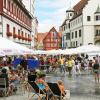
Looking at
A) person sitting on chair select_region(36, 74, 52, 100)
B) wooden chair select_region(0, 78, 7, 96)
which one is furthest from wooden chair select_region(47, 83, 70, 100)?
wooden chair select_region(0, 78, 7, 96)

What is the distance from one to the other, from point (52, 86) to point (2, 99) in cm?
275

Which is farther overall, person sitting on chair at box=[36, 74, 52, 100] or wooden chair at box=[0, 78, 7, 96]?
wooden chair at box=[0, 78, 7, 96]

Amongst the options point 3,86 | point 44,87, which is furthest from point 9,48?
point 44,87

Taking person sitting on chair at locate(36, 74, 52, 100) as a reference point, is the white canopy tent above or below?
above

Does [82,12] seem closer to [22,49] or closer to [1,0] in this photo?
[1,0]

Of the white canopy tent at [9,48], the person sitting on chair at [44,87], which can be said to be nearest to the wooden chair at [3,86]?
the white canopy tent at [9,48]

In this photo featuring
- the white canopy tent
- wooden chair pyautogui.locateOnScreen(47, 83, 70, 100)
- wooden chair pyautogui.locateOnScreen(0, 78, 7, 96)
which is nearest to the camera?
wooden chair pyautogui.locateOnScreen(47, 83, 70, 100)

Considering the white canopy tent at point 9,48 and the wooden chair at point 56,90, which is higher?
the white canopy tent at point 9,48

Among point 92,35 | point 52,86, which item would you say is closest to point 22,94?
point 52,86

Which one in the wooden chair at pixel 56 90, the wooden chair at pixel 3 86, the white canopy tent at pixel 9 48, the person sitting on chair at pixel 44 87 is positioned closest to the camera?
the wooden chair at pixel 56 90

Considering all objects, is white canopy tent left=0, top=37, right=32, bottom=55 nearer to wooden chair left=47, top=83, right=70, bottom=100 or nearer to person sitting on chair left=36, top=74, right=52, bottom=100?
person sitting on chair left=36, top=74, right=52, bottom=100

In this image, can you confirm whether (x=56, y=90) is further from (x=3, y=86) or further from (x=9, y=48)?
(x=3, y=86)

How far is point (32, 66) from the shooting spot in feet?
117

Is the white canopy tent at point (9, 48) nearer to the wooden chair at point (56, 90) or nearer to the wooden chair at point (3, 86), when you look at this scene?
the wooden chair at point (3, 86)
